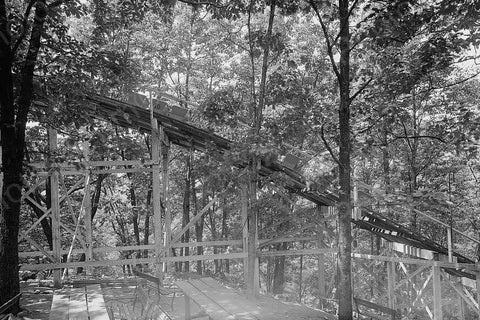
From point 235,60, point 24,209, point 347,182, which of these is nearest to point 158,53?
point 235,60

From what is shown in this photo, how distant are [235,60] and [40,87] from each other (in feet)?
44.6

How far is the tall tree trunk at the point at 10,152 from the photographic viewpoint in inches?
245

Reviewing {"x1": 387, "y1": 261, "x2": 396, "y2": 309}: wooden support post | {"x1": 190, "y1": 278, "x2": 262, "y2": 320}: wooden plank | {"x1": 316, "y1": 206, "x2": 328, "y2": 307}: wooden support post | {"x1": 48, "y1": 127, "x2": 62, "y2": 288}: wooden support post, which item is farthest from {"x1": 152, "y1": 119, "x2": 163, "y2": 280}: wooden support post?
{"x1": 387, "y1": 261, "x2": 396, "y2": 309}: wooden support post

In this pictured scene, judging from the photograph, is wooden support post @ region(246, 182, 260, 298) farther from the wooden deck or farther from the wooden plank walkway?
the wooden plank walkway

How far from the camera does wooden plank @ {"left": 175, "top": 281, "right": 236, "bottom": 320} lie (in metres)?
5.44

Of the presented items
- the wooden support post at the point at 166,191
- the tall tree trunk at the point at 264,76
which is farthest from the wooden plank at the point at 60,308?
the tall tree trunk at the point at 264,76

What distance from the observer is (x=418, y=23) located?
6250 millimetres

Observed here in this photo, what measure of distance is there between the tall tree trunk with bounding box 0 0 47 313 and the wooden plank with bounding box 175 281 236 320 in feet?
8.94

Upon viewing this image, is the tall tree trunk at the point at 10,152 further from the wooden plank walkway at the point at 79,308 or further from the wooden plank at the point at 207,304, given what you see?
the wooden plank at the point at 207,304

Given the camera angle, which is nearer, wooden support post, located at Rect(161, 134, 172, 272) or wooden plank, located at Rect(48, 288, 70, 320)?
wooden plank, located at Rect(48, 288, 70, 320)

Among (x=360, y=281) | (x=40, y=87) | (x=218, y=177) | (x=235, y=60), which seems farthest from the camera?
(x=360, y=281)

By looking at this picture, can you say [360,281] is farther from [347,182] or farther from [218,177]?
[347,182]

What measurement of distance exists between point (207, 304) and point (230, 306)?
13.2 inches

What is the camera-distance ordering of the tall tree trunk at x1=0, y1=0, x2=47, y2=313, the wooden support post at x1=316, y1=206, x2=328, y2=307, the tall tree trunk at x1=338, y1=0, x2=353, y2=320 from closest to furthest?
the tall tree trunk at x1=0, y1=0, x2=47, y2=313 < the tall tree trunk at x1=338, y1=0, x2=353, y2=320 < the wooden support post at x1=316, y1=206, x2=328, y2=307
